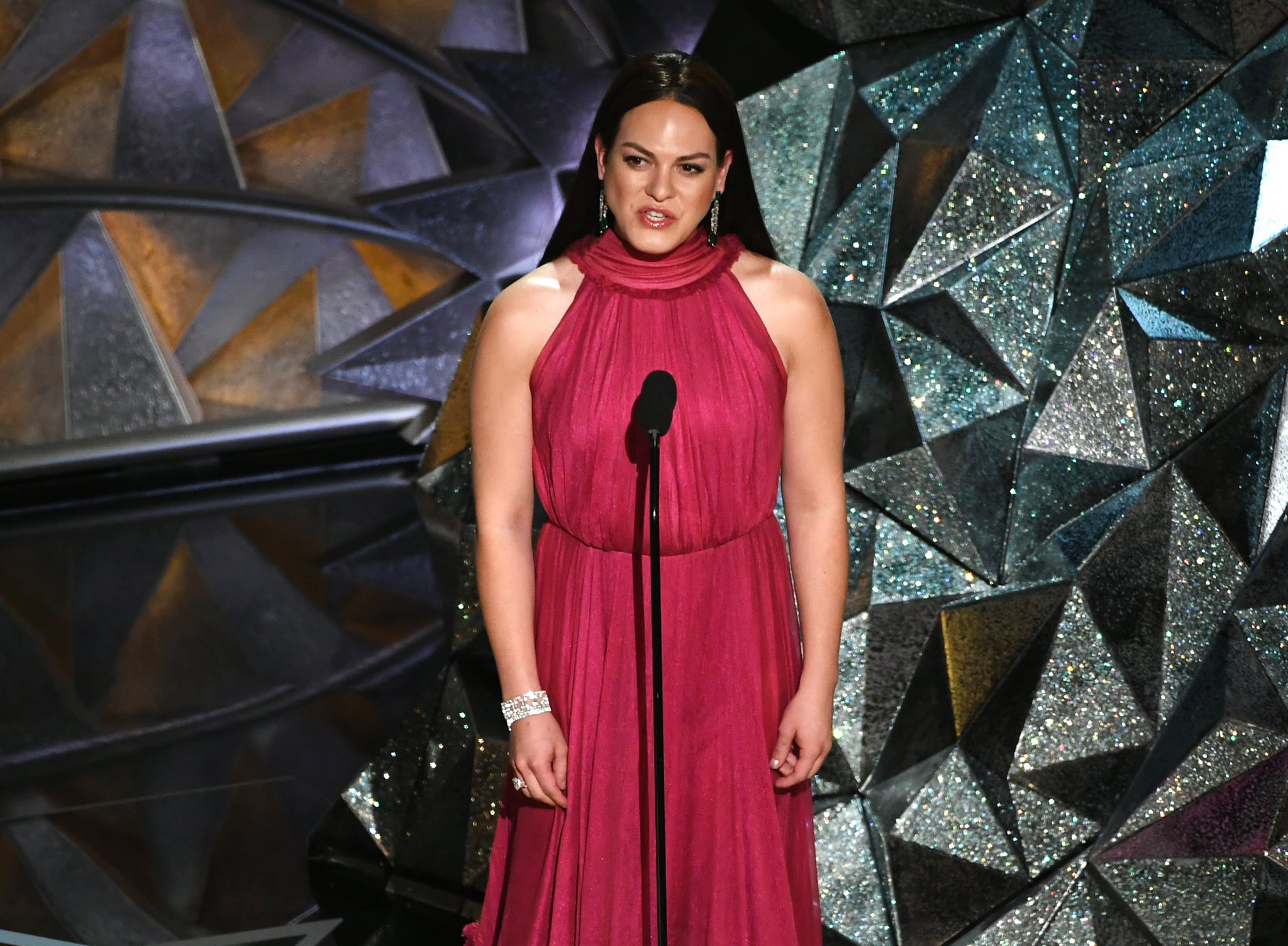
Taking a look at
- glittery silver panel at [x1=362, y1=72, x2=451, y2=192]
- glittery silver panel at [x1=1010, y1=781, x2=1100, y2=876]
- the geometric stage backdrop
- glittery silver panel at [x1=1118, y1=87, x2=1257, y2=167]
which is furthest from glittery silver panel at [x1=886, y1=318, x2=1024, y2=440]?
glittery silver panel at [x1=362, y1=72, x2=451, y2=192]

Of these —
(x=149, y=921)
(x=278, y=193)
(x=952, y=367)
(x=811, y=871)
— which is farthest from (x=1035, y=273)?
(x=278, y=193)

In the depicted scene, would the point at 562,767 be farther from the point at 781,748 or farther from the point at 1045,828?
the point at 1045,828

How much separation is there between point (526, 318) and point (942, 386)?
1.38m

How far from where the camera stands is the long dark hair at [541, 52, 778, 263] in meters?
2.01

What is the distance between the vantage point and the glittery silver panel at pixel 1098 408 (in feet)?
10.2

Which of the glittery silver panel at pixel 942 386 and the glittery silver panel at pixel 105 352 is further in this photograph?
the glittery silver panel at pixel 105 352

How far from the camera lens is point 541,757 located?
2.06 metres

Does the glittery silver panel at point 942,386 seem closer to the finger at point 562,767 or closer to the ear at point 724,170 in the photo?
the ear at point 724,170

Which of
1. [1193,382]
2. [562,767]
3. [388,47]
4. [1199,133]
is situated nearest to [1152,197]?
[1199,133]

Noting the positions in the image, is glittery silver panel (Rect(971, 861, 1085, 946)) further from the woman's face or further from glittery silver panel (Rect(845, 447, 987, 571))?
the woman's face

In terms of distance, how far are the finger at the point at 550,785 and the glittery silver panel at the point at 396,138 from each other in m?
7.14

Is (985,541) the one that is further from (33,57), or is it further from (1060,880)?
(33,57)

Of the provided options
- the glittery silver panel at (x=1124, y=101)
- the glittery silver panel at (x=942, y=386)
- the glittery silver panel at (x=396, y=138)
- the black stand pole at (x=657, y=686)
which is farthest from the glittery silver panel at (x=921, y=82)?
the glittery silver panel at (x=396, y=138)

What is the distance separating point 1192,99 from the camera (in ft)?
10.3
